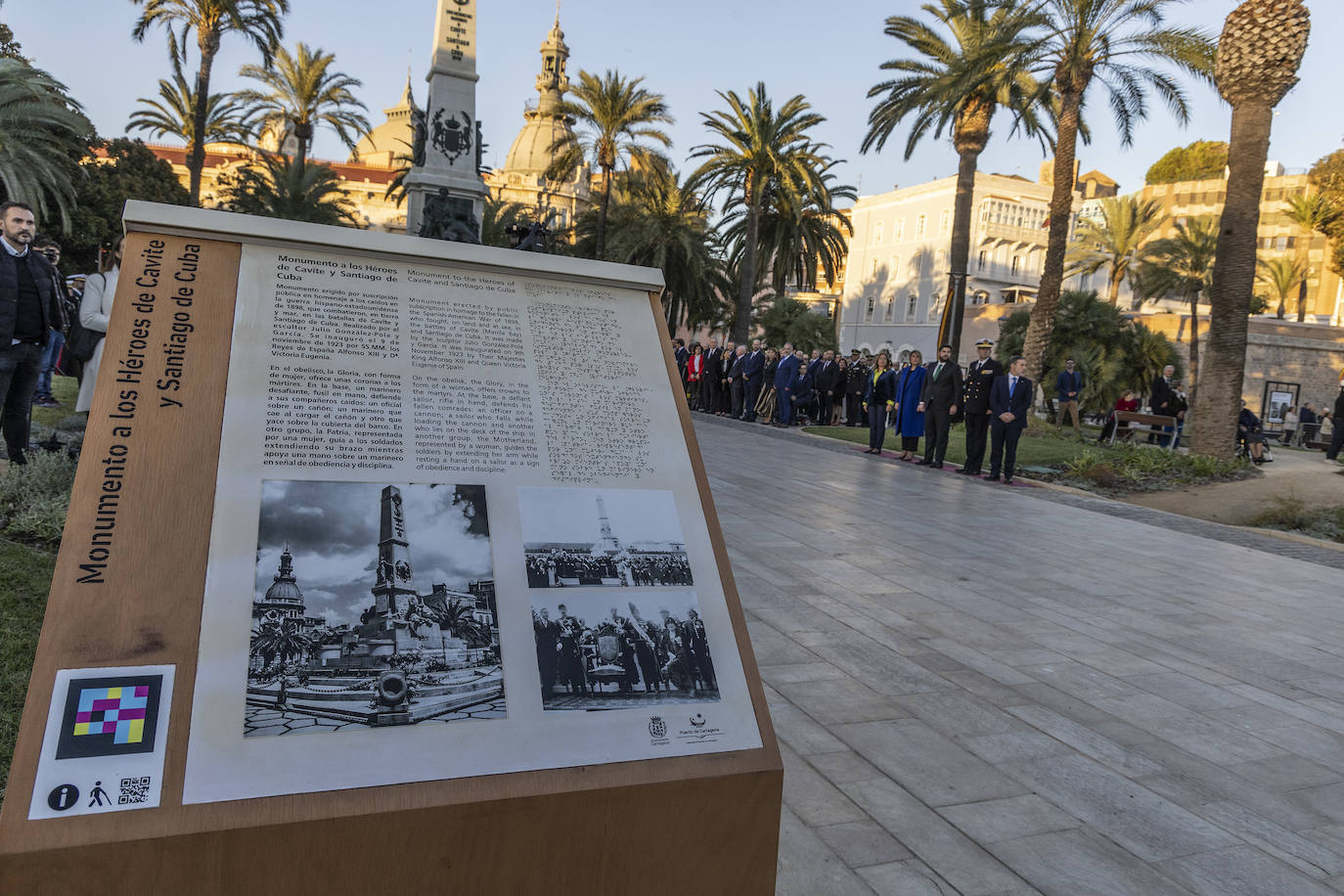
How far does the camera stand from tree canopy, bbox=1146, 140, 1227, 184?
82.6 m

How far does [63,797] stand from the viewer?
1.63 m

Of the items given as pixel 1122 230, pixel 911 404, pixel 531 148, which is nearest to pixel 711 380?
pixel 911 404

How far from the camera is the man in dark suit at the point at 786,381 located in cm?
2055

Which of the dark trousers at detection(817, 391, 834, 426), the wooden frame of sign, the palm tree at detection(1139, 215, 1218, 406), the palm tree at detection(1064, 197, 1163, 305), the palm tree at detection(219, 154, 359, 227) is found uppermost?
the palm tree at detection(1064, 197, 1163, 305)

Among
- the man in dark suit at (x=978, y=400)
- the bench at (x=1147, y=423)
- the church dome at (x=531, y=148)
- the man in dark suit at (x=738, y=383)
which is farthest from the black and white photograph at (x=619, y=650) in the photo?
the church dome at (x=531, y=148)

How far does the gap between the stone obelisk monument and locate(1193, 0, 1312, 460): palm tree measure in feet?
40.9

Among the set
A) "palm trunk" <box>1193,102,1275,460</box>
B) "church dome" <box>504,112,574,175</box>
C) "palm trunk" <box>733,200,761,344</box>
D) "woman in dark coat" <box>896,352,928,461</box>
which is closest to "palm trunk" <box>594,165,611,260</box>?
"palm trunk" <box>733,200,761,344</box>

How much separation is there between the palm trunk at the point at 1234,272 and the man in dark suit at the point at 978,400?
181 inches

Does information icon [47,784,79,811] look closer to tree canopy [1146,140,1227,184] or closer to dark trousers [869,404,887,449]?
dark trousers [869,404,887,449]

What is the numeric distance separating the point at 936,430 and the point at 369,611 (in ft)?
44.6

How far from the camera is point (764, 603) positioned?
5648mm

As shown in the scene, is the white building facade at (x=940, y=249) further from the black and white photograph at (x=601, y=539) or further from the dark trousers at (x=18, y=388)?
the black and white photograph at (x=601, y=539)

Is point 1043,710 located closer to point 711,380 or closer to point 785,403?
point 785,403

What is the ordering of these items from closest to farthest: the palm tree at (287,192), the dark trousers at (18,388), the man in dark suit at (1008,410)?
the dark trousers at (18,388)
the man in dark suit at (1008,410)
the palm tree at (287,192)
